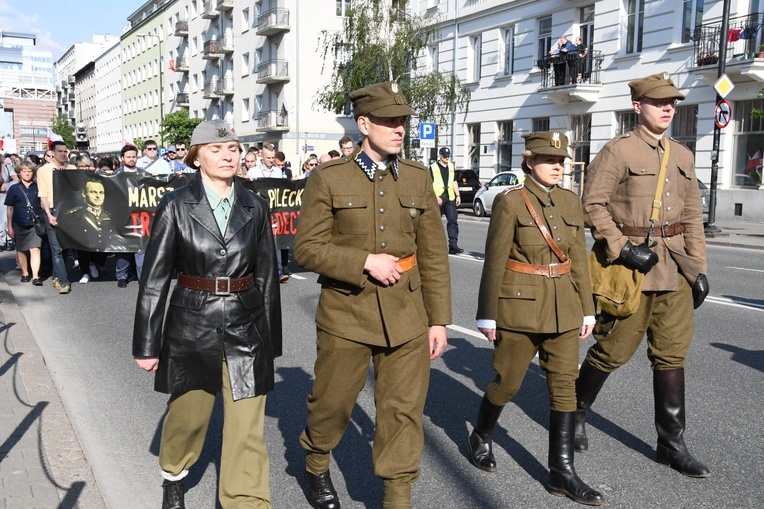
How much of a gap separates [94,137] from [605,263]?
119904mm

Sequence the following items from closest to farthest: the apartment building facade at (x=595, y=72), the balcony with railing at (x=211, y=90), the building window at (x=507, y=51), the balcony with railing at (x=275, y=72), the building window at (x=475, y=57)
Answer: the apartment building facade at (x=595, y=72)
the building window at (x=507, y=51)
the building window at (x=475, y=57)
the balcony with railing at (x=275, y=72)
the balcony with railing at (x=211, y=90)

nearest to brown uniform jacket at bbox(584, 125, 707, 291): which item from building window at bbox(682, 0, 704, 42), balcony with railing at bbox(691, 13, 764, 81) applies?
balcony with railing at bbox(691, 13, 764, 81)

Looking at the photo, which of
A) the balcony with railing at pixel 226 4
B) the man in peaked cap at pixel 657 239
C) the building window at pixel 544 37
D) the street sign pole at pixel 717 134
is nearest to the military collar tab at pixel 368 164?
the man in peaked cap at pixel 657 239

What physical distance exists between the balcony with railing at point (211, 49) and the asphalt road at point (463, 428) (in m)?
57.2

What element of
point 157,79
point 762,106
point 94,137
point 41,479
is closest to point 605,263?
point 41,479

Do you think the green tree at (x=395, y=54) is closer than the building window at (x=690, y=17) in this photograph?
No

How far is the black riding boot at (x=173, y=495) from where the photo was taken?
3.78 meters

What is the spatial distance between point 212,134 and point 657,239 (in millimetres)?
2521

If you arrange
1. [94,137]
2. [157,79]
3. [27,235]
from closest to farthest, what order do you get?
[27,235], [157,79], [94,137]

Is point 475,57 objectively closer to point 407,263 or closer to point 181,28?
point 407,263

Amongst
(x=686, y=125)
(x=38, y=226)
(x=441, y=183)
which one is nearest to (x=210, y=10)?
(x=686, y=125)

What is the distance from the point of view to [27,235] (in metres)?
11.6

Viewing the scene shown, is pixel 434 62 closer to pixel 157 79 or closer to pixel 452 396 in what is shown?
pixel 452 396

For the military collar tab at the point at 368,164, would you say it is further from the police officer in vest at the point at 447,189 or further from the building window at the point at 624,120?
the building window at the point at 624,120
